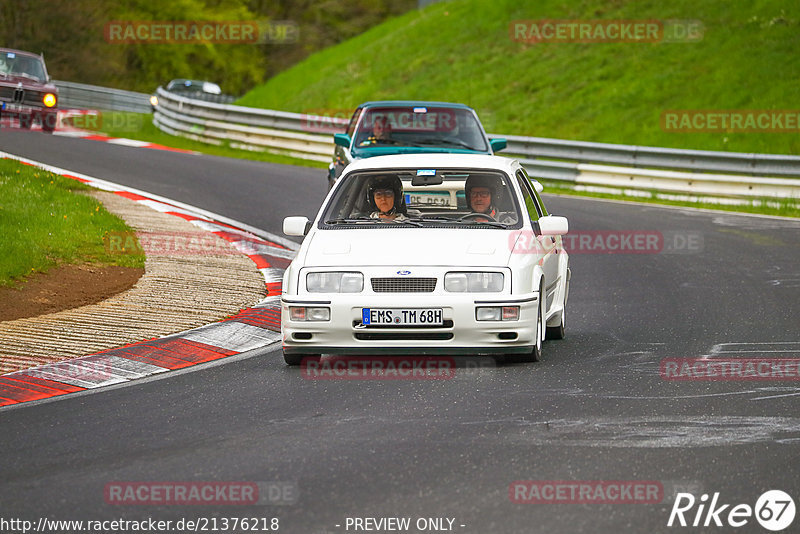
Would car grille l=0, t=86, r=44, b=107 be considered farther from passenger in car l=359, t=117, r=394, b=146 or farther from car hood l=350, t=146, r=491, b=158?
car hood l=350, t=146, r=491, b=158

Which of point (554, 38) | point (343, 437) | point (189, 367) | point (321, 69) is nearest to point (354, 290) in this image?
point (189, 367)

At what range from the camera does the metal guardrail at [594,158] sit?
69.3 feet

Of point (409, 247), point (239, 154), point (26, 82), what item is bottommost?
point (409, 247)

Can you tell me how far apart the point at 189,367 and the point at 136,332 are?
3.42ft

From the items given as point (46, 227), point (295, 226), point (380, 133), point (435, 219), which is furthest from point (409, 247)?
point (380, 133)

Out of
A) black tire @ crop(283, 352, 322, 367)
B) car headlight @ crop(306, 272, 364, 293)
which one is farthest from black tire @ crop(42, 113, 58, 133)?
car headlight @ crop(306, 272, 364, 293)

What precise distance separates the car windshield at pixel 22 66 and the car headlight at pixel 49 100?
40 centimetres

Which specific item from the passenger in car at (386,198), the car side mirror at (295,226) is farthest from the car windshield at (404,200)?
the car side mirror at (295,226)

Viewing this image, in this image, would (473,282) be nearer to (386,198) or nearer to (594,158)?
(386,198)

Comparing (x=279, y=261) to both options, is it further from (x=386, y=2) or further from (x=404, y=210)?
(x=386, y=2)

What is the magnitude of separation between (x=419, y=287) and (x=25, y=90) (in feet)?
66.6

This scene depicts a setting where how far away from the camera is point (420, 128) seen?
645 inches

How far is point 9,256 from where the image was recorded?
11.6m

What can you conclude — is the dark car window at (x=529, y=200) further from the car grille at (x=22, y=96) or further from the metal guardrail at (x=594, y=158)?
the car grille at (x=22, y=96)
